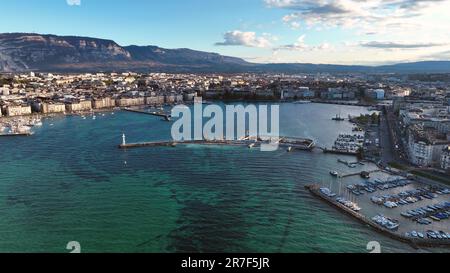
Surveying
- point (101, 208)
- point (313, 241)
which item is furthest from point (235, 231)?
point (101, 208)

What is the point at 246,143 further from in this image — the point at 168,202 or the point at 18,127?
the point at 18,127

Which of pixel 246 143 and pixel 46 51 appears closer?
pixel 246 143

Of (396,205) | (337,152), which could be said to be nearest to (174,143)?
(337,152)

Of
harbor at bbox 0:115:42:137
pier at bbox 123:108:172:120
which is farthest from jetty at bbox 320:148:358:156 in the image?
harbor at bbox 0:115:42:137

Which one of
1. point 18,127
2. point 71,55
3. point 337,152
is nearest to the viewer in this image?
point 337,152

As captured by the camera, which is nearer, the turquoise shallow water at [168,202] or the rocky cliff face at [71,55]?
the turquoise shallow water at [168,202]

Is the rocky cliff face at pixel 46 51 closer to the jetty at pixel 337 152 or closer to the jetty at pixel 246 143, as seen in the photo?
the jetty at pixel 246 143

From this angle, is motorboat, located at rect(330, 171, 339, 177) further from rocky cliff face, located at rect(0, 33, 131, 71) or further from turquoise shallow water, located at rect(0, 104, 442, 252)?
rocky cliff face, located at rect(0, 33, 131, 71)

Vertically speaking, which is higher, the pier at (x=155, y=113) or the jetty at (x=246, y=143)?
the pier at (x=155, y=113)

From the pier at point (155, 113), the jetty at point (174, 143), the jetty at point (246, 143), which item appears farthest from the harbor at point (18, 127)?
the pier at point (155, 113)
